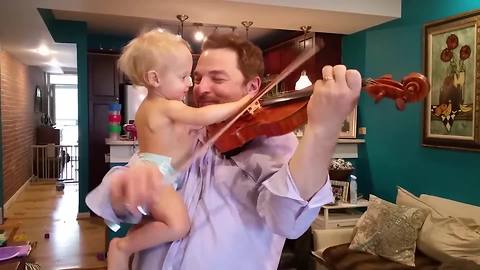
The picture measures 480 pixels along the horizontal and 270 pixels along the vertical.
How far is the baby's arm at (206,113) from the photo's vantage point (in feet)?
2.76

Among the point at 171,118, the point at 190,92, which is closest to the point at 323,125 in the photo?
the point at 171,118

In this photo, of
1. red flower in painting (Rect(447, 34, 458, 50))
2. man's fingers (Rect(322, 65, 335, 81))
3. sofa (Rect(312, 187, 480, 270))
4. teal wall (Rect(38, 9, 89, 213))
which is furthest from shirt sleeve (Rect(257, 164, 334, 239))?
teal wall (Rect(38, 9, 89, 213))

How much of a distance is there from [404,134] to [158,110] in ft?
10.0

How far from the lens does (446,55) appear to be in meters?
3.10

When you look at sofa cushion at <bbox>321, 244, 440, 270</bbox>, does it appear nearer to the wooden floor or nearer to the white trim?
the wooden floor

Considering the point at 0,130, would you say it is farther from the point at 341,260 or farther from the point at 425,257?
the point at 425,257

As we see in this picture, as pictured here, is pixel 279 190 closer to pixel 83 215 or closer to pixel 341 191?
pixel 341 191

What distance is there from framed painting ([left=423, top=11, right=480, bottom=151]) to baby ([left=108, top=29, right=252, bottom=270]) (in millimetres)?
2252

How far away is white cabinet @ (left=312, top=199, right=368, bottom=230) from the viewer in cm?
355

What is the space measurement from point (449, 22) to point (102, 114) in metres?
4.16

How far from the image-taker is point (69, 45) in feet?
18.3

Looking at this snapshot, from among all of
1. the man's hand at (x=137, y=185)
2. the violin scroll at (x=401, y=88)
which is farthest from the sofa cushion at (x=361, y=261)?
the man's hand at (x=137, y=185)

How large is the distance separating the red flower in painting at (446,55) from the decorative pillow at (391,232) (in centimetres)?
110

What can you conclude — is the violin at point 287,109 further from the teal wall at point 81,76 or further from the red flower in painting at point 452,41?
the teal wall at point 81,76
